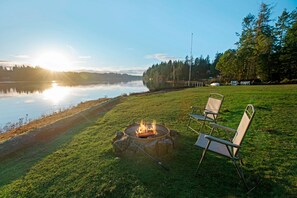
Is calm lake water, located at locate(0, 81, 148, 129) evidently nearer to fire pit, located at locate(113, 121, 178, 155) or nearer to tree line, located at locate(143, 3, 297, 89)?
fire pit, located at locate(113, 121, 178, 155)

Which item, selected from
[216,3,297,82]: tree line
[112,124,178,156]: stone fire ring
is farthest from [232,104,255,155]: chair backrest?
[216,3,297,82]: tree line

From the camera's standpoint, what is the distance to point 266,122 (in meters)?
5.52

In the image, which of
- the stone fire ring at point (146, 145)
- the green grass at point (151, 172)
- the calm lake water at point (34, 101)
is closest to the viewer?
the green grass at point (151, 172)

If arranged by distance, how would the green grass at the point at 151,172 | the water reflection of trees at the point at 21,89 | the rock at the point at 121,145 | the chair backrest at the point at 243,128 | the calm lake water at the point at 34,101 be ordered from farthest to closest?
1. the water reflection of trees at the point at 21,89
2. the calm lake water at the point at 34,101
3. the rock at the point at 121,145
4. the green grass at the point at 151,172
5. the chair backrest at the point at 243,128

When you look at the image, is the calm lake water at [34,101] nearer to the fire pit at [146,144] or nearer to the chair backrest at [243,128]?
the fire pit at [146,144]

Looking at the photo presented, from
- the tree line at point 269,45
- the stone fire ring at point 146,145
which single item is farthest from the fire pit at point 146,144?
the tree line at point 269,45

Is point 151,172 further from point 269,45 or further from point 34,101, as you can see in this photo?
point 269,45

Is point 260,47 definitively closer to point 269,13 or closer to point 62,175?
point 269,13

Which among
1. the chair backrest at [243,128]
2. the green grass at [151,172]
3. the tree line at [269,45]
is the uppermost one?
the tree line at [269,45]

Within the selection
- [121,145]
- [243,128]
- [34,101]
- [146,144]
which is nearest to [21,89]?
[34,101]

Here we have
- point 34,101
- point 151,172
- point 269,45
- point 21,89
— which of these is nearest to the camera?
point 151,172

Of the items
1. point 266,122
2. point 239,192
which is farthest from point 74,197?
point 266,122

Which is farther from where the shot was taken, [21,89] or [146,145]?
[21,89]

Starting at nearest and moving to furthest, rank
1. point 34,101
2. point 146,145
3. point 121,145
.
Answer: point 146,145 < point 121,145 < point 34,101
